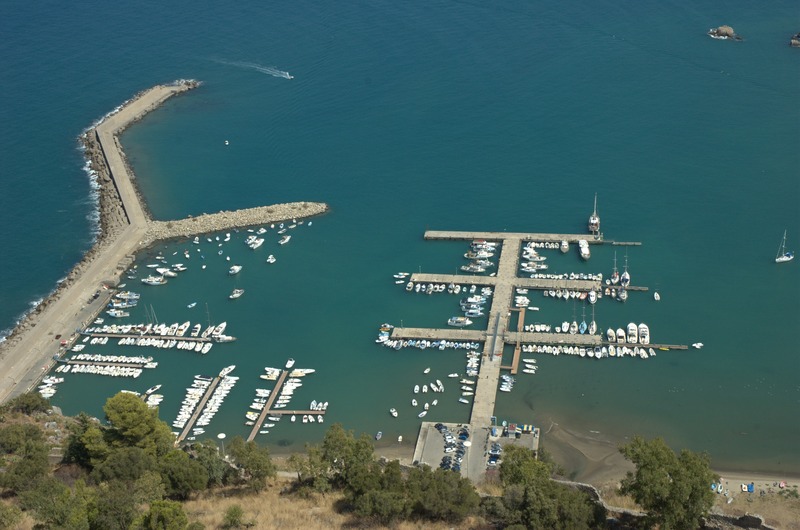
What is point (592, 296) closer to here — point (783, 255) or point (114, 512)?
point (783, 255)

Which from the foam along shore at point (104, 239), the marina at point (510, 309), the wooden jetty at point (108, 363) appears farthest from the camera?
the foam along shore at point (104, 239)

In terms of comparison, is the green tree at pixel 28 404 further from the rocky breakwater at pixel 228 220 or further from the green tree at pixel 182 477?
the rocky breakwater at pixel 228 220

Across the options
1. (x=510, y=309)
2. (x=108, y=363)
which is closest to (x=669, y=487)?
(x=510, y=309)

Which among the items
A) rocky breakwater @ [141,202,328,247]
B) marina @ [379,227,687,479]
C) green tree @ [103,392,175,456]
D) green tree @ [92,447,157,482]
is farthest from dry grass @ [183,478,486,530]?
rocky breakwater @ [141,202,328,247]

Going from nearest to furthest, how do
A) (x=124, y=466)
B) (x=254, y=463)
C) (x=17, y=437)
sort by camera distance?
(x=124, y=466), (x=254, y=463), (x=17, y=437)

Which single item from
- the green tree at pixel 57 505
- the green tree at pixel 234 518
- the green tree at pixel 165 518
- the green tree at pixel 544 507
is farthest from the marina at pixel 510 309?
the green tree at pixel 57 505

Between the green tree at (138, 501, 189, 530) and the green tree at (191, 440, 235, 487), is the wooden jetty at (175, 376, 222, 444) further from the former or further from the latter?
the green tree at (138, 501, 189, 530)

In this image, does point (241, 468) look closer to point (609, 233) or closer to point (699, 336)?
point (699, 336)

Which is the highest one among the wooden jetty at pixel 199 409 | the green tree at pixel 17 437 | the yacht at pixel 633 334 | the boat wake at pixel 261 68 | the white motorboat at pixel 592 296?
the boat wake at pixel 261 68
